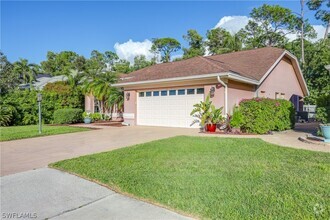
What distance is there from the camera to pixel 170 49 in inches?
1764

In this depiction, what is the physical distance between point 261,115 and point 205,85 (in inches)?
132

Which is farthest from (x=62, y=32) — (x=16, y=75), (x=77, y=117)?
(x=16, y=75)

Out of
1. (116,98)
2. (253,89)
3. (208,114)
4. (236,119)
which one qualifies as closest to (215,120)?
(208,114)

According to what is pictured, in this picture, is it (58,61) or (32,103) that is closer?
(32,103)

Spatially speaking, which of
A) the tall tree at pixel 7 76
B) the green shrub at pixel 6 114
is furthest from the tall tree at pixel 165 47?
the green shrub at pixel 6 114

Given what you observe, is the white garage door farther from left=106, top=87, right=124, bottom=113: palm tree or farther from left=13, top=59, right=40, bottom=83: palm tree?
left=13, top=59, right=40, bottom=83: palm tree

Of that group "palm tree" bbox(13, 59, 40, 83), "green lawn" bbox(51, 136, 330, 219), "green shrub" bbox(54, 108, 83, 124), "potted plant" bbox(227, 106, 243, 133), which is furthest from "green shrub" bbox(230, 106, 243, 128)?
"palm tree" bbox(13, 59, 40, 83)

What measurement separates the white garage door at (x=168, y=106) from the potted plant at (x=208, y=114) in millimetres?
679

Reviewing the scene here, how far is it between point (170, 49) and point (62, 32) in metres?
28.4

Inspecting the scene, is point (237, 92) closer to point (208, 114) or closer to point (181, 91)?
point (208, 114)

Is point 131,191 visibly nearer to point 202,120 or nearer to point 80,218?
point 80,218

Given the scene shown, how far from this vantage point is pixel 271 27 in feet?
114

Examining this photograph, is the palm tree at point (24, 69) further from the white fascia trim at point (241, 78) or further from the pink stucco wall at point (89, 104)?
the white fascia trim at point (241, 78)

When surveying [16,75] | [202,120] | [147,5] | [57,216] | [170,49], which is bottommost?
[57,216]
